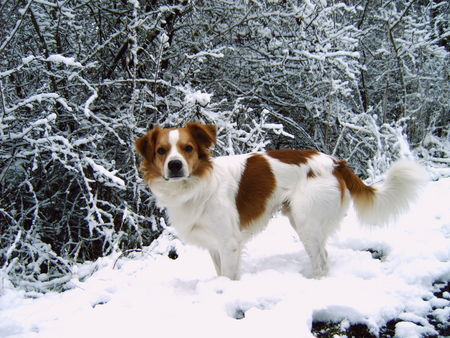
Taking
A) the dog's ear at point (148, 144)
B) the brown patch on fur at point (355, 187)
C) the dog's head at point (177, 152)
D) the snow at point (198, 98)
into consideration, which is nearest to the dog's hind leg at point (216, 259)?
the dog's head at point (177, 152)

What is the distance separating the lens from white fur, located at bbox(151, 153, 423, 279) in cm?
283

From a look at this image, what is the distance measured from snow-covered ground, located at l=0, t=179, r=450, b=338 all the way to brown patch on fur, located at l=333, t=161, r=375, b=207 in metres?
0.36

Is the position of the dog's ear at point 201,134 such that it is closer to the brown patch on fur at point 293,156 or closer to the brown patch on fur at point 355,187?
the brown patch on fur at point 293,156

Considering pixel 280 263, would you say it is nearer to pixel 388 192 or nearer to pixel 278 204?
pixel 278 204

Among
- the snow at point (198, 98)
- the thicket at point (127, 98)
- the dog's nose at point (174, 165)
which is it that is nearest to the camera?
the dog's nose at point (174, 165)

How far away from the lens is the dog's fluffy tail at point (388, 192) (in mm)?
2930

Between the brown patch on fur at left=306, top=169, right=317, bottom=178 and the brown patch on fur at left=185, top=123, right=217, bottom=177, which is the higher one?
the brown patch on fur at left=185, top=123, right=217, bottom=177

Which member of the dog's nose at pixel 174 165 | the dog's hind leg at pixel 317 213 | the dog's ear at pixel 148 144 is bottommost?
the dog's hind leg at pixel 317 213

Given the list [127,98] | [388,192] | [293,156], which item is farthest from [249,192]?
[127,98]

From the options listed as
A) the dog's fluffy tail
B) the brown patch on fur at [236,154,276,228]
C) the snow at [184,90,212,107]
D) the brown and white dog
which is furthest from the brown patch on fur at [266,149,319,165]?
the snow at [184,90,212,107]

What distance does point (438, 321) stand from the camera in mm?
1854

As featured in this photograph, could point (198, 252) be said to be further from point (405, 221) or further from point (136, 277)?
point (405, 221)

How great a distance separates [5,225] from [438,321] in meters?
4.18

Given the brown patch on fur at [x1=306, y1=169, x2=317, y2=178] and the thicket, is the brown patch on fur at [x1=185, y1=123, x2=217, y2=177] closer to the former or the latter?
the brown patch on fur at [x1=306, y1=169, x2=317, y2=178]
